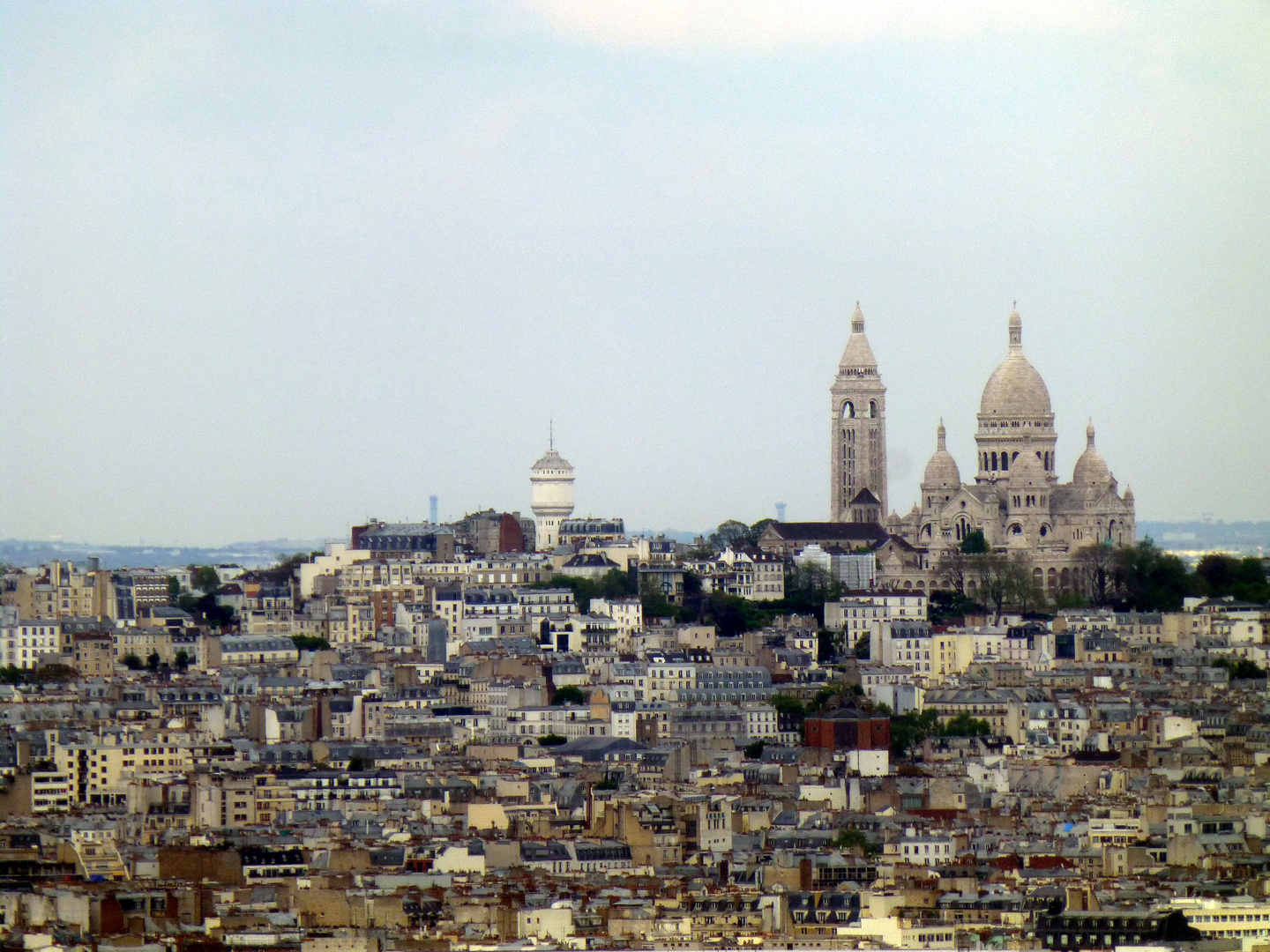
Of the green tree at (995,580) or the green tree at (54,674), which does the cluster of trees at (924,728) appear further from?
the green tree at (995,580)

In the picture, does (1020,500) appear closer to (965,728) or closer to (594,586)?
(594,586)

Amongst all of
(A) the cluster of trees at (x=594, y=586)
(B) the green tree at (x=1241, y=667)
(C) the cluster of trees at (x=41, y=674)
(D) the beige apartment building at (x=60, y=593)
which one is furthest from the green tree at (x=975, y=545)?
(C) the cluster of trees at (x=41, y=674)

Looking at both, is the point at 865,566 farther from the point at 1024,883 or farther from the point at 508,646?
the point at 1024,883

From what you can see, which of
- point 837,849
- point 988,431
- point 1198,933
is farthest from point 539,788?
point 988,431

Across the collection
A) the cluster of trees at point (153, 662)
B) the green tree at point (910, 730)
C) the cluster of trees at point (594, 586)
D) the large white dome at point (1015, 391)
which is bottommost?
the green tree at point (910, 730)

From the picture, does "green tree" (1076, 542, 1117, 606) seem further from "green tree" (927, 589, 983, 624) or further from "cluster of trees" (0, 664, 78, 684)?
"cluster of trees" (0, 664, 78, 684)

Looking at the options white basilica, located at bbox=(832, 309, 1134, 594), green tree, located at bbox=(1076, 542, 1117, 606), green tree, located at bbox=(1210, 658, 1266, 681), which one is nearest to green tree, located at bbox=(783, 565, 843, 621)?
white basilica, located at bbox=(832, 309, 1134, 594)

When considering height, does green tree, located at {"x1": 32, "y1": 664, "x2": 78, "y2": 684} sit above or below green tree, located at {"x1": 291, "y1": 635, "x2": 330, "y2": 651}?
below
